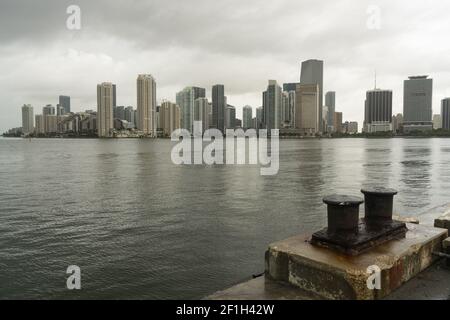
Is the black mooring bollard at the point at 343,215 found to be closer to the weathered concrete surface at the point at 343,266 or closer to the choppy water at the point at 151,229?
the weathered concrete surface at the point at 343,266

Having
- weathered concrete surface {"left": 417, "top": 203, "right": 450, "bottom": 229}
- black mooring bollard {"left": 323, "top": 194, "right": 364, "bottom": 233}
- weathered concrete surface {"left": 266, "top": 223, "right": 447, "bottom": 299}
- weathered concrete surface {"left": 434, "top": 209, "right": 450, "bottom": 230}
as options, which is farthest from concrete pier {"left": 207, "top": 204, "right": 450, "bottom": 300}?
weathered concrete surface {"left": 417, "top": 203, "right": 450, "bottom": 229}

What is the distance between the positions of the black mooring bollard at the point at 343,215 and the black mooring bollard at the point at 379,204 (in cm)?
146

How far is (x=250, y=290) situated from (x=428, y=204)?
20579 mm

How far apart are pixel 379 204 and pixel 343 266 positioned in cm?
312

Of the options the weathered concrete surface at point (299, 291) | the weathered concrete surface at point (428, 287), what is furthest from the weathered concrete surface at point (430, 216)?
the weathered concrete surface at point (299, 291)

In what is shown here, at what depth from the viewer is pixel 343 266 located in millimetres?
6355

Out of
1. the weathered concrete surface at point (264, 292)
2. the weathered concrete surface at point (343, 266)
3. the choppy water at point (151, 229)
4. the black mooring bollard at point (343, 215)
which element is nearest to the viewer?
the weathered concrete surface at point (343, 266)

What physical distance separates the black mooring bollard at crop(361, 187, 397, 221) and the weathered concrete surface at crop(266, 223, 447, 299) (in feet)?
2.97

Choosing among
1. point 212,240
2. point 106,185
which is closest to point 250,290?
point 212,240

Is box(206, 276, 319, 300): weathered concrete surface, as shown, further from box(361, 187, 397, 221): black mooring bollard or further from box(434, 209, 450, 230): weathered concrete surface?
box(434, 209, 450, 230): weathered concrete surface

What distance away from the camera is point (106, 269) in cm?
1239

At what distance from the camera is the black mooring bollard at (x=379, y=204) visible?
8820mm

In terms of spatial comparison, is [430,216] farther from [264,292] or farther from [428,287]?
[264,292]
